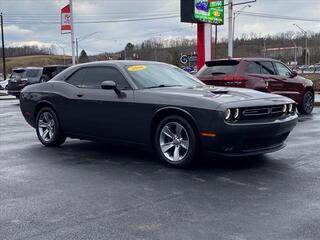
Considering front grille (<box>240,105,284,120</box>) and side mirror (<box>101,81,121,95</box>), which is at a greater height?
side mirror (<box>101,81,121,95</box>)

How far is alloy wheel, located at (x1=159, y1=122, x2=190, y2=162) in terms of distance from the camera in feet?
20.8

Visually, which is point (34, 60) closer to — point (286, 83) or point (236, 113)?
point (286, 83)

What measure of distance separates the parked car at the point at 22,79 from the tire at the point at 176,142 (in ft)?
61.6

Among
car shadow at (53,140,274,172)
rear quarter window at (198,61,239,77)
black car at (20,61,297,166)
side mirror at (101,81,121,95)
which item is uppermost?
rear quarter window at (198,61,239,77)

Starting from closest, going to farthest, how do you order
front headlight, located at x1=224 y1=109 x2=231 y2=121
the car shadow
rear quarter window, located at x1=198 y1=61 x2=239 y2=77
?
front headlight, located at x1=224 y1=109 x2=231 y2=121, the car shadow, rear quarter window, located at x1=198 y1=61 x2=239 y2=77

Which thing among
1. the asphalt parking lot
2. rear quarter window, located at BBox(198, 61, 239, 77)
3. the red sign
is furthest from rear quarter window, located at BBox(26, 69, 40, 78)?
the asphalt parking lot

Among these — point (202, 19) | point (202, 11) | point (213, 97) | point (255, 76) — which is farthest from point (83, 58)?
point (213, 97)

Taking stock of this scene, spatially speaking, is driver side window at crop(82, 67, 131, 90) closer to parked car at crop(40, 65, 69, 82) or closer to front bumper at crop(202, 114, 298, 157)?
front bumper at crop(202, 114, 298, 157)

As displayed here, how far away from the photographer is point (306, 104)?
46.0 feet

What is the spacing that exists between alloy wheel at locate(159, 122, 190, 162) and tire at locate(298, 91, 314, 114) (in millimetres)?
8346

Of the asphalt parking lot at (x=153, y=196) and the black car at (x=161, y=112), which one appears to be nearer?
the asphalt parking lot at (x=153, y=196)

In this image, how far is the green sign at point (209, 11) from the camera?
26.0m

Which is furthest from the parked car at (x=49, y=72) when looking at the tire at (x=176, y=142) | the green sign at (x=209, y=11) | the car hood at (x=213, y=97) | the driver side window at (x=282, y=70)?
the tire at (x=176, y=142)

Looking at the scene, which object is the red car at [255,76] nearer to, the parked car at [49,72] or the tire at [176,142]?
the tire at [176,142]
